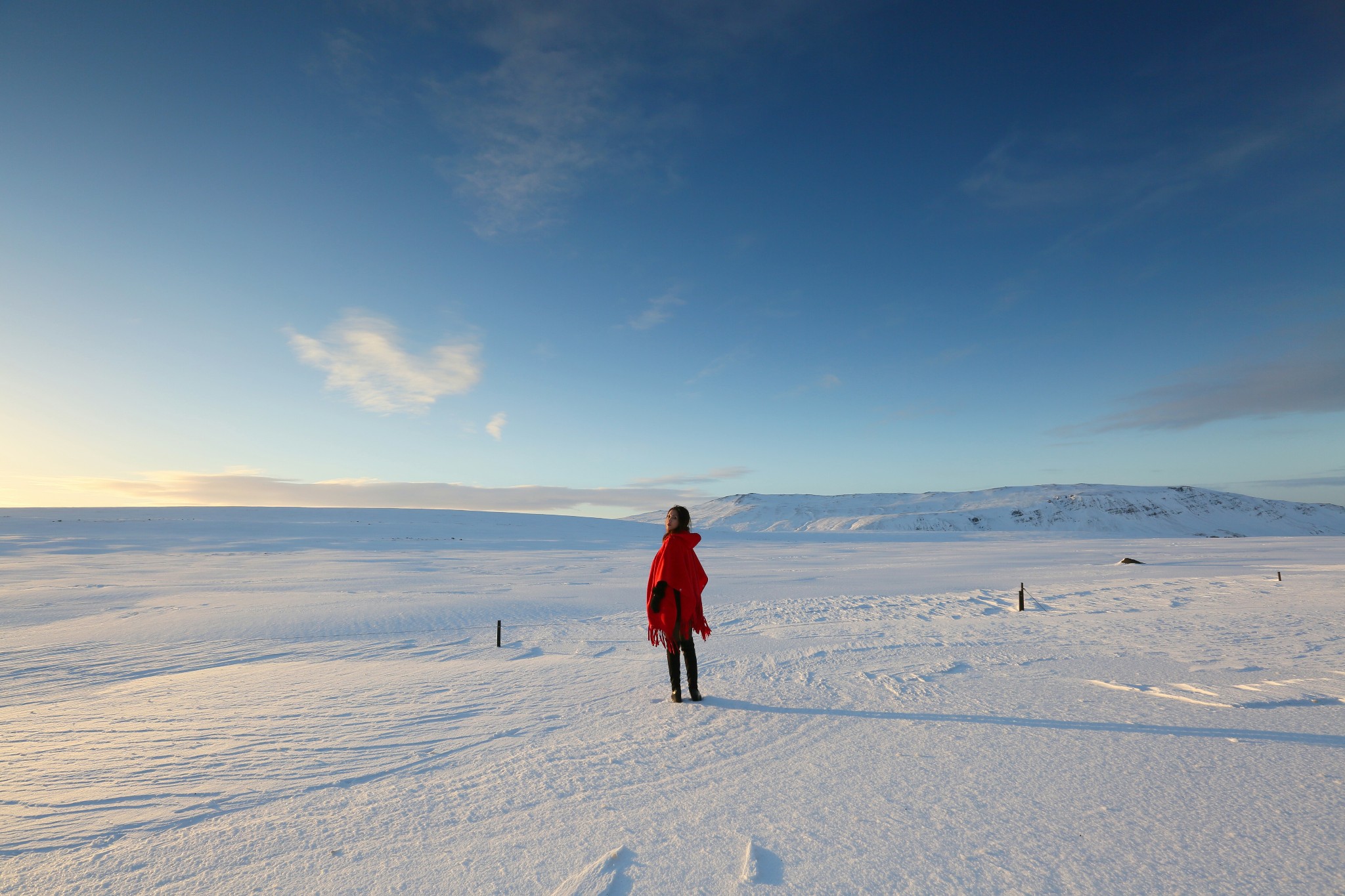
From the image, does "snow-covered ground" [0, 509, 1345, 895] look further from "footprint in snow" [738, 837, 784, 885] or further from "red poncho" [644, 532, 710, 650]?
"red poncho" [644, 532, 710, 650]

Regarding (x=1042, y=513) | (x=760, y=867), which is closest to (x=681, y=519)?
(x=760, y=867)

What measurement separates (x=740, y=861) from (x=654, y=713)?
238cm

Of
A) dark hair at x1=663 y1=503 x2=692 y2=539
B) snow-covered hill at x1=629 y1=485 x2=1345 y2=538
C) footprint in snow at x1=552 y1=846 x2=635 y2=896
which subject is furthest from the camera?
snow-covered hill at x1=629 y1=485 x2=1345 y2=538

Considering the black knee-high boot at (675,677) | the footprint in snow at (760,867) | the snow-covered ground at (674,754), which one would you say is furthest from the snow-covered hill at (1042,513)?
the footprint in snow at (760,867)

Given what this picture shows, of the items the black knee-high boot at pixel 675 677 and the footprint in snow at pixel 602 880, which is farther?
the black knee-high boot at pixel 675 677

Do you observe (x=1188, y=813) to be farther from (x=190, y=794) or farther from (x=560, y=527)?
(x=560, y=527)

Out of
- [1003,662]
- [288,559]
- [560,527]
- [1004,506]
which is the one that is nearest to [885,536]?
[560,527]

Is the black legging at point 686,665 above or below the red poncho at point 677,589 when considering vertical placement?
below

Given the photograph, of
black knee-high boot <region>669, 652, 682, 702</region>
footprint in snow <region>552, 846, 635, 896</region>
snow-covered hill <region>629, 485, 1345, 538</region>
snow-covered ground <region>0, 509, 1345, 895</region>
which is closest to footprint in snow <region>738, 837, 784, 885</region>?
snow-covered ground <region>0, 509, 1345, 895</region>

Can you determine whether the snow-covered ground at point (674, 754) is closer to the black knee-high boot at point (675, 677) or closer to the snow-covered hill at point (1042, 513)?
the black knee-high boot at point (675, 677)

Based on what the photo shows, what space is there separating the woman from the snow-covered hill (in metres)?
111

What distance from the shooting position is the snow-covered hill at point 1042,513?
127500mm

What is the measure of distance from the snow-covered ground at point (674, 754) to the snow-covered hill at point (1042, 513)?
10787 centimetres

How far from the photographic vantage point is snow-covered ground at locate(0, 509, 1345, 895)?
289 cm
